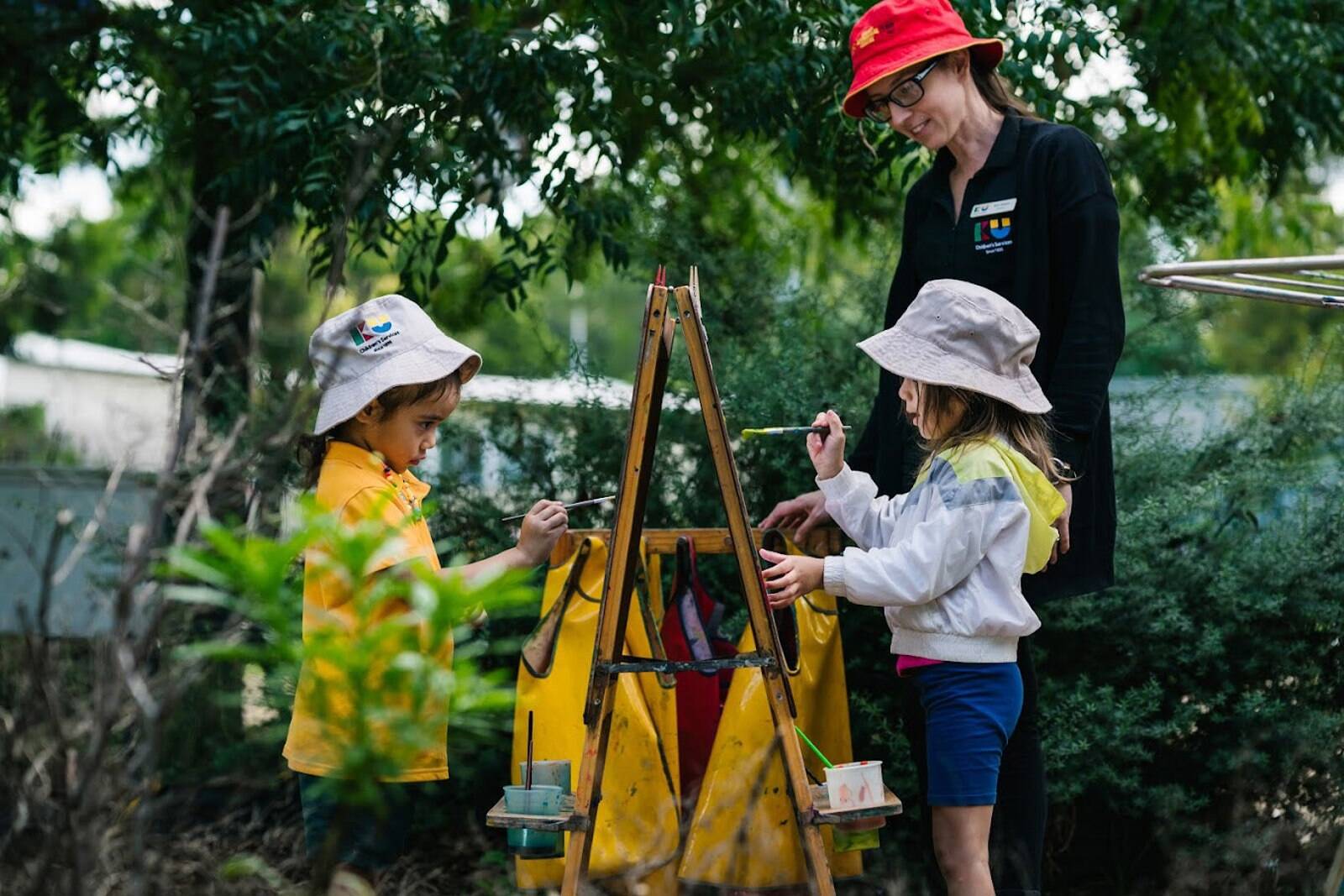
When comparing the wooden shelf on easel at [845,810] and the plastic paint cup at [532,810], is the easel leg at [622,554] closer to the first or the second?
the plastic paint cup at [532,810]

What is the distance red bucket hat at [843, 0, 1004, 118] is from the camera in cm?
265

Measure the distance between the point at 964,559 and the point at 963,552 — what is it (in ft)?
0.05

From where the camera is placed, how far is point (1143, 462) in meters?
4.00

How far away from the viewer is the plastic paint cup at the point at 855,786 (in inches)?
104

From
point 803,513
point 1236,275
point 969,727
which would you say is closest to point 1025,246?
point 1236,275

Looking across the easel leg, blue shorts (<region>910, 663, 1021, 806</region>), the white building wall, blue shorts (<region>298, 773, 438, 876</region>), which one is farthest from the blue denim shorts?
the white building wall

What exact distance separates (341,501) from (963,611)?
1074 mm

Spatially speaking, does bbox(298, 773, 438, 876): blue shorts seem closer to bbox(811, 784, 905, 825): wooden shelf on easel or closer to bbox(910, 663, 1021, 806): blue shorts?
bbox(811, 784, 905, 825): wooden shelf on easel

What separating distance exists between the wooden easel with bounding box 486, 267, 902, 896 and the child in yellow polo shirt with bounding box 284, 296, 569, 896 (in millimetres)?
149

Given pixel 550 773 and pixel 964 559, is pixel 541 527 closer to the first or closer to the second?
pixel 550 773

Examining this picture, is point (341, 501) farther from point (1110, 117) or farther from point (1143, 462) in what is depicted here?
point (1110, 117)

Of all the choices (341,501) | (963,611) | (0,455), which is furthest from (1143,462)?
(0,455)

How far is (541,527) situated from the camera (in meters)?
2.63

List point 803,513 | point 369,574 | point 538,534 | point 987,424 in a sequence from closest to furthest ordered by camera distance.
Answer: point 369,574
point 987,424
point 538,534
point 803,513
